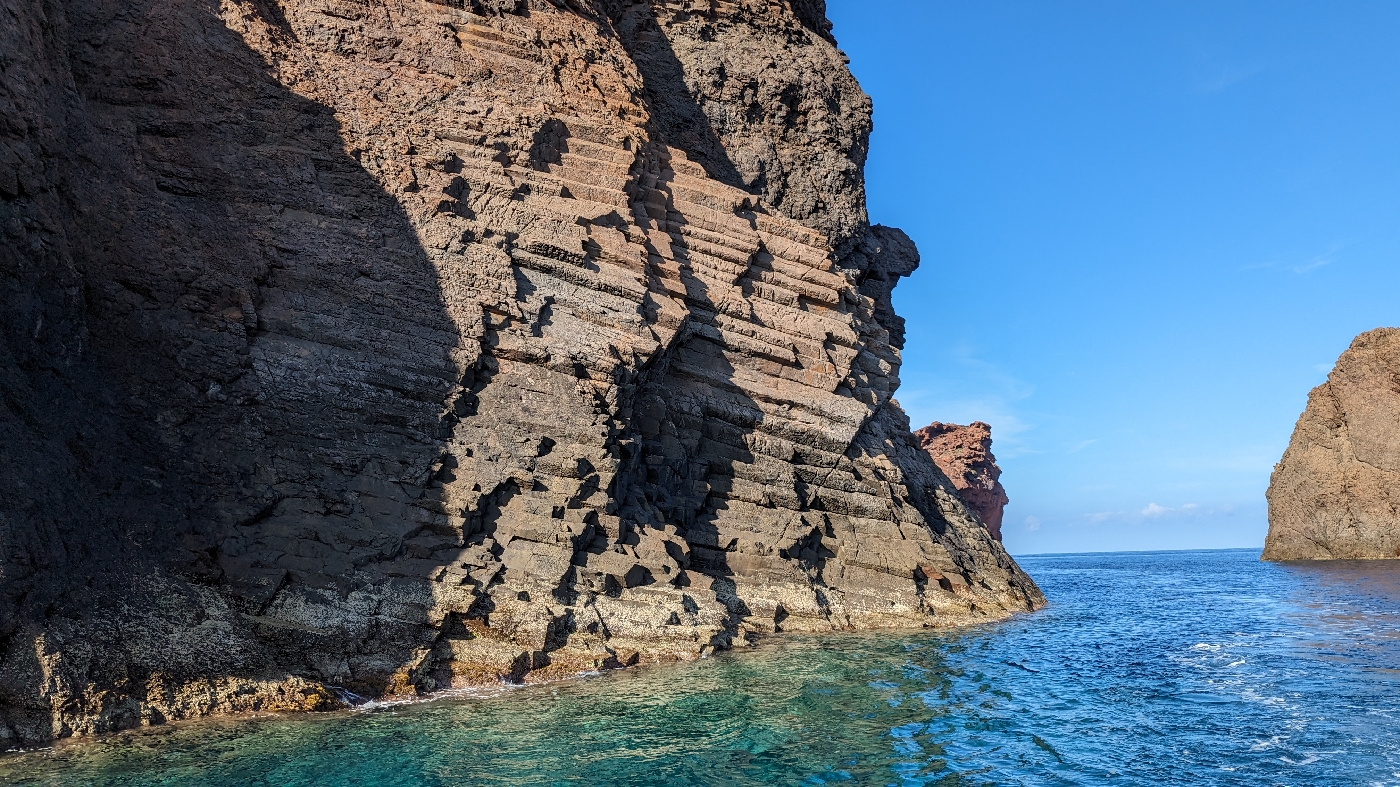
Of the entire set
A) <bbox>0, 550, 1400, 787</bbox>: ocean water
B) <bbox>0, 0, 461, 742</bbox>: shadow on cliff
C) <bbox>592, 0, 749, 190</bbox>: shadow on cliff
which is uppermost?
<bbox>592, 0, 749, 190</bbox>: shadow on cliff

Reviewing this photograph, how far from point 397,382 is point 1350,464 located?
235 ft

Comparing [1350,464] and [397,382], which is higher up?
[1350,464]

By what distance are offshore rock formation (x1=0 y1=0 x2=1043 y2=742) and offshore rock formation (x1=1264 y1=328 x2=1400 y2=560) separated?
1848 inches

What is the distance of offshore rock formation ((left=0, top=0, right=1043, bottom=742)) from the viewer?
1716cm

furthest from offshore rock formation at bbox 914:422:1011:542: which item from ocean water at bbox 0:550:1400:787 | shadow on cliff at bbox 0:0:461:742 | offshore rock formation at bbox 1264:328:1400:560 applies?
shadow on cliff at bbox 0:0:461:742

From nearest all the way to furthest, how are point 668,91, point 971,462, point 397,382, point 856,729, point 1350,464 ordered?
point 856,729, point 397,382, point 668,91, point 1350,464, point 971,462

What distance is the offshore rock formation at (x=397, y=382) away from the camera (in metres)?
17.2

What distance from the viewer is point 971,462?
99.2m

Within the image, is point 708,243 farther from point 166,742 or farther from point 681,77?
point 166,742

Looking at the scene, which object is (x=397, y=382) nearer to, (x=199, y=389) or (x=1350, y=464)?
(x=199, y=389)

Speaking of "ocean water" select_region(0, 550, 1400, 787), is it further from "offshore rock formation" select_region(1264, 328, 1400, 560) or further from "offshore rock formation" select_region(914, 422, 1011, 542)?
"offshore rock formation" select_region(914, 422, 1011, 542)

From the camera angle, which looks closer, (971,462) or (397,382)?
(397,382)

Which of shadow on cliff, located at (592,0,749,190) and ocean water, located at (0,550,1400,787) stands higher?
shadow on cliff, located at (592,0,749,190)

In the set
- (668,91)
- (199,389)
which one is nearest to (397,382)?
(199,389)
